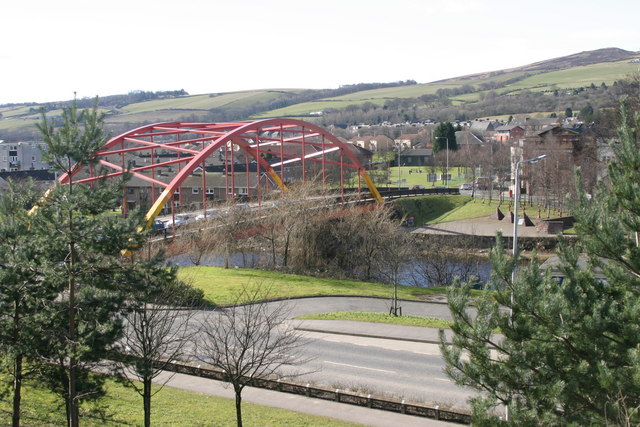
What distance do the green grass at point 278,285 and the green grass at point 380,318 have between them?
132 inches

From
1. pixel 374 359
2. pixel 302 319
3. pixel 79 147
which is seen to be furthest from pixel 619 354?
pixel 302 319

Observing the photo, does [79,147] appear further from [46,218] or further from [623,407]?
[623,407]

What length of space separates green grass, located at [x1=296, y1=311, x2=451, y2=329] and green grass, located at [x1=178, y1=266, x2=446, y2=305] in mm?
3360

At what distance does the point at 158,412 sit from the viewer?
1510 cm

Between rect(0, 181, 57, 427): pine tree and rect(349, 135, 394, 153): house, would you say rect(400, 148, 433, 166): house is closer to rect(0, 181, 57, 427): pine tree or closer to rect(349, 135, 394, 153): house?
rect(349, 135, 394, 153): house

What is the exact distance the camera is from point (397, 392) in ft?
56.0

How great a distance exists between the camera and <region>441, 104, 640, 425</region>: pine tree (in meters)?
9.23

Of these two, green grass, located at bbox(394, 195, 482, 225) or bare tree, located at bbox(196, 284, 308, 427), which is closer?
bare tree, located at bbox(196, 284, 308, 427)

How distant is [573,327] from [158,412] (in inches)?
385

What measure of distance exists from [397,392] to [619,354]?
855 centimetres

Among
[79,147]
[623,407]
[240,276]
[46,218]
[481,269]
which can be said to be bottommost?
[481,269]

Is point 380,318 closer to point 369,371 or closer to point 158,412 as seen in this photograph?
point 369,371

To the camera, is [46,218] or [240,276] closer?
[46,218]

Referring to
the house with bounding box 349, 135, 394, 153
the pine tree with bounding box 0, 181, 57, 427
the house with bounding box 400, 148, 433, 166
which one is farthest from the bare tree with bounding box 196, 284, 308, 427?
the house with bounding box 349, 135, 394, 153
